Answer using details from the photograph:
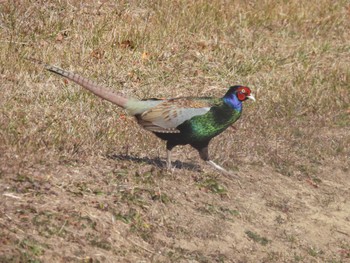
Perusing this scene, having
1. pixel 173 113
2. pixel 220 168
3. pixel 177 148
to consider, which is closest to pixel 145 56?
pixel 177 148

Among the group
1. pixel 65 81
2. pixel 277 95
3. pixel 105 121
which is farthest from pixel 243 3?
pixel 105 121

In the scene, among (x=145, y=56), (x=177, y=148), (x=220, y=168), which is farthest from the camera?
(x=145, y=56)

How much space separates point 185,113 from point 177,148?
1.39 metres

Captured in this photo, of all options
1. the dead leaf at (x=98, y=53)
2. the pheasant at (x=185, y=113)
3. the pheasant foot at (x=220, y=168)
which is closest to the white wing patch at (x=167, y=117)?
the pheasant at (x=185, y=113)

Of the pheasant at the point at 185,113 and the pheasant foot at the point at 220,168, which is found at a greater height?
the pheasant at the point at 185,113

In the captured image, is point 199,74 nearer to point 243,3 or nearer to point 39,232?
point 243,3

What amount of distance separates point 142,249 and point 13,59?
4.37 m

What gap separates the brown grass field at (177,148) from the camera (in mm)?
6387

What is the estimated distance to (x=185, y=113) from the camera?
725 cm

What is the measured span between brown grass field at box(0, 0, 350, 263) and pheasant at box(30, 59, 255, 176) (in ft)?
1.37

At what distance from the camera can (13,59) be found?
9.92 metres

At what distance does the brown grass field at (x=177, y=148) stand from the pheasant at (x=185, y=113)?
1.37 ft

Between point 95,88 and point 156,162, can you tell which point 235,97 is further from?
point 95,88

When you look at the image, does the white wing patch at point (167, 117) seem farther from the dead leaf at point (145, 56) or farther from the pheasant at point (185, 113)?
the dead leaf at point (145, 56)
